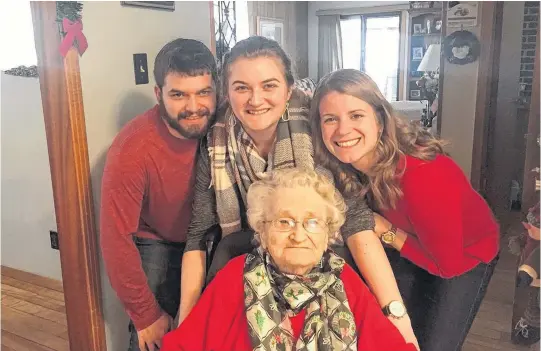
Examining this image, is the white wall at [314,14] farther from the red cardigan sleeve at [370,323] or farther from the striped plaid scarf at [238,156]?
the red cardigan sleeve at [370,323]

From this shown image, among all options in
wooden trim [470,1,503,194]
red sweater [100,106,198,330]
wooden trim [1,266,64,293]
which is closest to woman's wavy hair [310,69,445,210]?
wooden trim [470,1,503,194]

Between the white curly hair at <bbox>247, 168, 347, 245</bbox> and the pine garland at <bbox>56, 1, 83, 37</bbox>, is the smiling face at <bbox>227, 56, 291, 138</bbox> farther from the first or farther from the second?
the pine garland at <bbox>56, 1, 83, 37</bbox>

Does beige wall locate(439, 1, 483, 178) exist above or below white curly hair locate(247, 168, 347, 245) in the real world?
above

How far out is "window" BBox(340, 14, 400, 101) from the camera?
94 centimetres

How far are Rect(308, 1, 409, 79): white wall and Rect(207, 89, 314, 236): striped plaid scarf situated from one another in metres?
0.20

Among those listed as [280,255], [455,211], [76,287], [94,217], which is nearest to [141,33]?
[94,217]

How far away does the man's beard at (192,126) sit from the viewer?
1082mm

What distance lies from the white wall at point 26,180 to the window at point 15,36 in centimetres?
6

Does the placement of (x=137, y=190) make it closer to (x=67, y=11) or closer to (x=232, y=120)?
(x=232, y=120)

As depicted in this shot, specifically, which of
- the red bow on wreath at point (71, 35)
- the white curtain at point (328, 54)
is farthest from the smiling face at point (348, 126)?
the red bow on wreath at point (71, 35)

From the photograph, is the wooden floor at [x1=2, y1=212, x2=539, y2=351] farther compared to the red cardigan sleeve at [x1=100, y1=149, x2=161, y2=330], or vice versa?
the red cardigan sleeve at [x1=100, y1=149, x2=161, y2=330]

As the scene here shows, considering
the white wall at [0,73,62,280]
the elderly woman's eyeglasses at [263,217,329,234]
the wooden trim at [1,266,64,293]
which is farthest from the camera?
the wooden trim at [1,266,64,293]

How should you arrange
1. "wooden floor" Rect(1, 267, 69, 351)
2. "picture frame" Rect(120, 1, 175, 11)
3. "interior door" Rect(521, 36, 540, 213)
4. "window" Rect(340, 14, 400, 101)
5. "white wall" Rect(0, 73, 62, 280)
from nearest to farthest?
"interior door" Rect(521, 36, 540, 213)
"window" Rect(340, 14, 400, 101)
"picture frame" Rect(120, 1, 175, 11)
"wooden floor" Rect(1, 267, 69, 351)
"white wall" Rect(0, 73, 62, 280)

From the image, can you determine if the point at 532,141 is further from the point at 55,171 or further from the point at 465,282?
the point at 55,171
